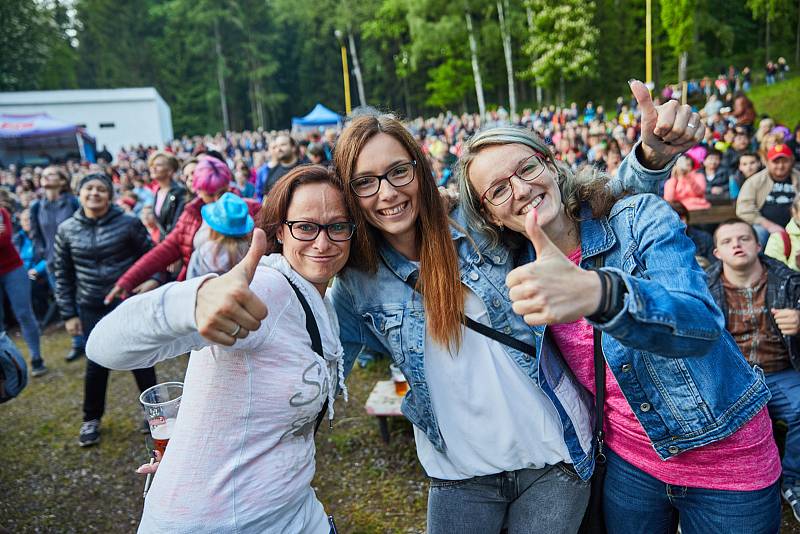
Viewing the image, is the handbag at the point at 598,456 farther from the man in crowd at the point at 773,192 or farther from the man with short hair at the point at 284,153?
the man with short hair at the point at 284,153

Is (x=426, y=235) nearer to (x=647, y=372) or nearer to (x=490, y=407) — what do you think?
(x=490, y=407)

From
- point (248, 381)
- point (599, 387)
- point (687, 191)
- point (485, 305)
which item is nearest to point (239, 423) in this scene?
point (248, 381)

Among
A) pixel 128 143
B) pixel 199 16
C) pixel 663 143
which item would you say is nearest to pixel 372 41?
pixel 199 16

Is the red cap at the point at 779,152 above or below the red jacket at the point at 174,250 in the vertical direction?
above

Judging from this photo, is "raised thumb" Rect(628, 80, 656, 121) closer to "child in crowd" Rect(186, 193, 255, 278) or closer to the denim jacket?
the denim jacket

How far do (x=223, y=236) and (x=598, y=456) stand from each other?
9.63 feet

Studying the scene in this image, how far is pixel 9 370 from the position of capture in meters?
2.66

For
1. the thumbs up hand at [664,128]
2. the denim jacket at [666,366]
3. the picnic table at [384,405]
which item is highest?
the thumbs up hand at [664,128]

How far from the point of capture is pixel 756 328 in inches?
126

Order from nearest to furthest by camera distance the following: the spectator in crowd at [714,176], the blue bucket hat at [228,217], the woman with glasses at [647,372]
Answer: the woman with glasses at [647,372] → the blue bucket hat at [228,217] → the spectator in crowd at [714,176]

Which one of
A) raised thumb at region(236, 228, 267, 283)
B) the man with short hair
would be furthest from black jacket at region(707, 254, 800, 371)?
the man with short hair

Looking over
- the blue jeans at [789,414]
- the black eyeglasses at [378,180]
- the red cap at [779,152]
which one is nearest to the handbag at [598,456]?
the black eyeglasses at [378,180]

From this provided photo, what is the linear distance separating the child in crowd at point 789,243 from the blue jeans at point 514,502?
3.62m

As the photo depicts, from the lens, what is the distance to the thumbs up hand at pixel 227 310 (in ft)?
3.77
